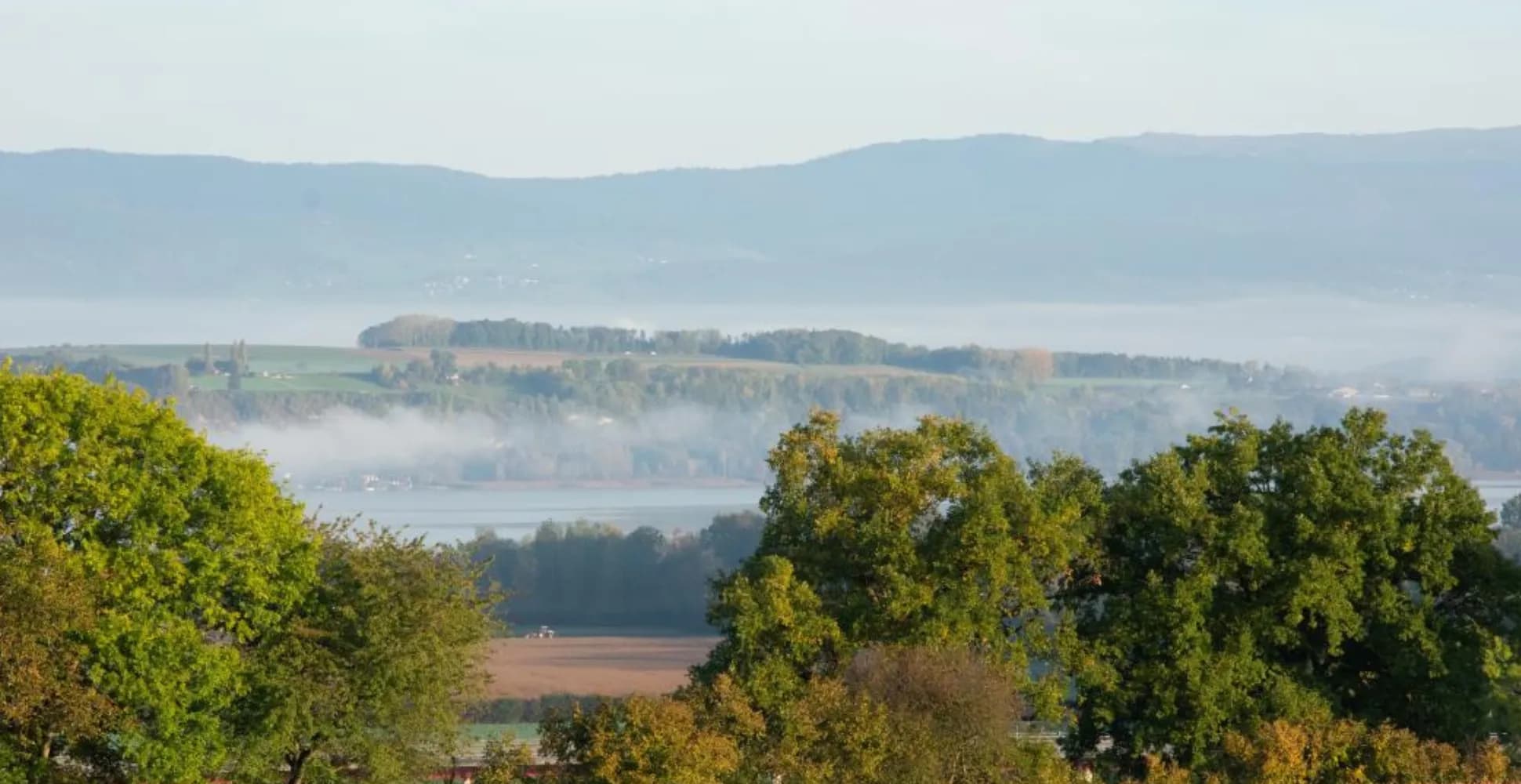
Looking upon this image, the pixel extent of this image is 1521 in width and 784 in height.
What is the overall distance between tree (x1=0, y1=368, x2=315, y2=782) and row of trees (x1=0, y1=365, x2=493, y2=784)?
0.16ft

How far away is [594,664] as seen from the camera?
132 meters

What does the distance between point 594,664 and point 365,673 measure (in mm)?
76673

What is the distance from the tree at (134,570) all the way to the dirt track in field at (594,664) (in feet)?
169

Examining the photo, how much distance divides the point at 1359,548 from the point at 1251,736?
19.8 ft

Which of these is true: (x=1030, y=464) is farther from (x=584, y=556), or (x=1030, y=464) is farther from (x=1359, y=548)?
(x=584, y=556)

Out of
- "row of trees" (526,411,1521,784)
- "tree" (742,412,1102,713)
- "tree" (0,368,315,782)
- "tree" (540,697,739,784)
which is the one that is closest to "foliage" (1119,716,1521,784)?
"row of trees" (526,411,1521,784)

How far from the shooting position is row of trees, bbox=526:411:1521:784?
2191 inches

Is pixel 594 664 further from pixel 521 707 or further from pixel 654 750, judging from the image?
pixel 654 750

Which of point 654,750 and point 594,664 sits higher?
point 654,750

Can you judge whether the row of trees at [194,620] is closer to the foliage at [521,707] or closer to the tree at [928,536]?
the tree at [928,536]

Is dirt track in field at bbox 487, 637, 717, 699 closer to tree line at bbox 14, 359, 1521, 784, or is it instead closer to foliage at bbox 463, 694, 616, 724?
foliage at bbox 463, 694, 616, 724

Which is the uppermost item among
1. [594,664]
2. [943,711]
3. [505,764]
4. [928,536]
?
[928,536]

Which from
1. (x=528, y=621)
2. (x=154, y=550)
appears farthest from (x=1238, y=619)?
(x=528, y=621)

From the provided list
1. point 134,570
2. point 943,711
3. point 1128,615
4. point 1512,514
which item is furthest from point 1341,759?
point 1512,514
